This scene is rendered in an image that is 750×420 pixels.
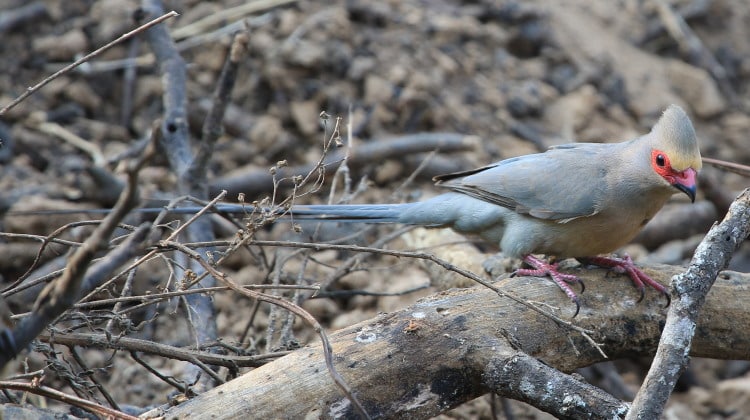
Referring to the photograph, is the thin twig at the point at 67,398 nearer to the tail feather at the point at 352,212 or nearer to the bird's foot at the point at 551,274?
the tail feather at the point at 352,212

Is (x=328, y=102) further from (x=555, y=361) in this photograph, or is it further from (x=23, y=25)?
(x=555, y=361)

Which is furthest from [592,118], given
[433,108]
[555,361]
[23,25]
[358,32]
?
[23,25]

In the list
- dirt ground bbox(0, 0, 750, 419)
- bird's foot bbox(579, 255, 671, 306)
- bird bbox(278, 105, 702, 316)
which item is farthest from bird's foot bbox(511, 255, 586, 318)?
dirt ground bbox(0, 0, 750, 419)

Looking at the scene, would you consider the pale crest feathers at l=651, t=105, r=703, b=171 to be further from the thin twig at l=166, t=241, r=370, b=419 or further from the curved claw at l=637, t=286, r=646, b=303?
the thin twig at l=166, t=241, r=370, b=419

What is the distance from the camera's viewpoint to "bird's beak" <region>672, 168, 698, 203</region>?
355cm

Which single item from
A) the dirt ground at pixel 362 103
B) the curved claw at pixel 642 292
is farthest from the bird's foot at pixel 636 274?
Answer: the dirt ground at pixel 362 103

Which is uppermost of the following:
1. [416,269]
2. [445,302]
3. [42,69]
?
[42,69]

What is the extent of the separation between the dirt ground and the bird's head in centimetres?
134

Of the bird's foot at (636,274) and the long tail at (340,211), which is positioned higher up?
the long tail at (340,211)

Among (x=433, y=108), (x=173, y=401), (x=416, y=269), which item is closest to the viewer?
(x=173, y=401)

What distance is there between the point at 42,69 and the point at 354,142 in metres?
2.30

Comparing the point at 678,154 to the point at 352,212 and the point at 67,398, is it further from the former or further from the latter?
the point at 67,398

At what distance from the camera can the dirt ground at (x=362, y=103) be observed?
191 inches

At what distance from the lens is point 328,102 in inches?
235
